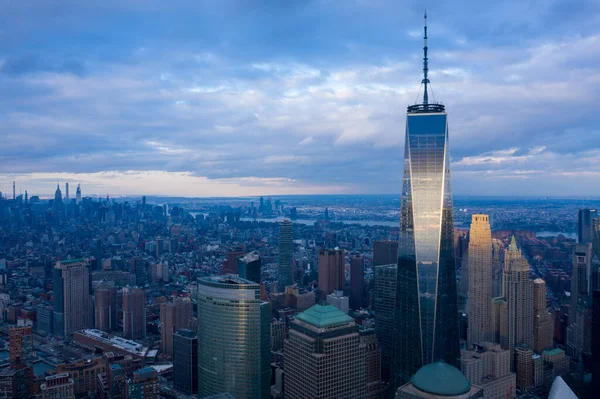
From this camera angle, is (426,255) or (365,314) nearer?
(426,255)

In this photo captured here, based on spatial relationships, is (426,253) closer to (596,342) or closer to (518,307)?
(596,342)

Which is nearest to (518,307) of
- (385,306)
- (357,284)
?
(385,306)

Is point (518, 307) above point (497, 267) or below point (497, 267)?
below

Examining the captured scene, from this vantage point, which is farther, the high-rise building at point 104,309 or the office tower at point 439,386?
the high-rise building at point 104,309

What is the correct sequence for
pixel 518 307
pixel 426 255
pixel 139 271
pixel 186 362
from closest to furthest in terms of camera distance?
pixel 426 255 → pixel 186 362 → pixel 518 307 → pixel 139 271

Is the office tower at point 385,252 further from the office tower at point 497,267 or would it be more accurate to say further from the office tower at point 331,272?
the office tower at point 497,267

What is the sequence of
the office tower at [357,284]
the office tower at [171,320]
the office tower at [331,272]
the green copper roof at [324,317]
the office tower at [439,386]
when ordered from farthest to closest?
1. the office tower at [331,272]
2. the office tower at [357,284]
3. the office tower at [171,320]
4. the green copper roof at [324,317]
5. the office tower at [439,386]

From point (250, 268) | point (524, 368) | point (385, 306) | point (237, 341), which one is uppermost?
point (250, 268)

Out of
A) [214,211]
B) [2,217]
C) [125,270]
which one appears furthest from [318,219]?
[2,217]

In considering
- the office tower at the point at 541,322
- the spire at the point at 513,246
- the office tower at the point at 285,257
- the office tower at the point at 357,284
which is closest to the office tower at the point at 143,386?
the office tower at the point at 357,284
